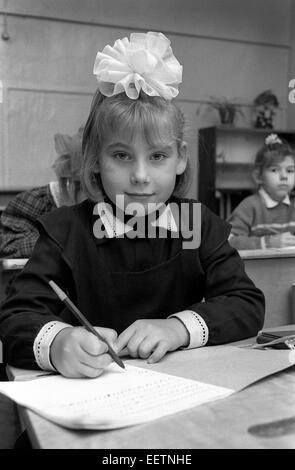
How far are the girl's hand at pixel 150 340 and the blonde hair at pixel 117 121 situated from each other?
37 cm

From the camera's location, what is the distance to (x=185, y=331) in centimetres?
90

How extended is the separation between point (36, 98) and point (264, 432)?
5.44 metres

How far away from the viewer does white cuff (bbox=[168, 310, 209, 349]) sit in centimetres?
90

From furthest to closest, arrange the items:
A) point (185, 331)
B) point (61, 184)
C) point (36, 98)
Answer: point (36, 98), point (61, 184), point (185, 331)

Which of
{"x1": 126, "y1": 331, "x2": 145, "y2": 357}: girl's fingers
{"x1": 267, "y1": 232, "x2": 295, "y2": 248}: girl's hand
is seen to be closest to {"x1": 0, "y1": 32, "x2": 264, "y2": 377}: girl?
{"x1": 126, "y1": 331, "x2": 145, "y2": 357}: girl's fingers

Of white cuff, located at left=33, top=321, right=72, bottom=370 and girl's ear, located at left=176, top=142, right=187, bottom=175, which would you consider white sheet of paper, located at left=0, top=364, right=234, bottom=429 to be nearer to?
white cuff, located at left=33, top=321, right=72, bottom=370

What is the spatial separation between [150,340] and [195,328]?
111 mm

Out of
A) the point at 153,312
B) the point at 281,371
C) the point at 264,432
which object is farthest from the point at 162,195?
the point at 264,432

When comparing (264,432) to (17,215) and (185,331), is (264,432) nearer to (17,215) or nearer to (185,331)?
(185,331)

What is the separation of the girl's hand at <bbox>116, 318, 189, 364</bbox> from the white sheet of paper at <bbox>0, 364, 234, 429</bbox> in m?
0.05

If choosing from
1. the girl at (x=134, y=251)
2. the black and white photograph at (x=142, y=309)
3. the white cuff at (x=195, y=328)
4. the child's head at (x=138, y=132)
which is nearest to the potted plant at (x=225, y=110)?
the black and white photograph at (x=142, y=309)

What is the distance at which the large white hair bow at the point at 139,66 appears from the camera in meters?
1.01

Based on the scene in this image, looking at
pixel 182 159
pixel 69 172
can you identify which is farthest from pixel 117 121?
pixel 69 172

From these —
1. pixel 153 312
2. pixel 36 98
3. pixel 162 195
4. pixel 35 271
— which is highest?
pixel 36 98
